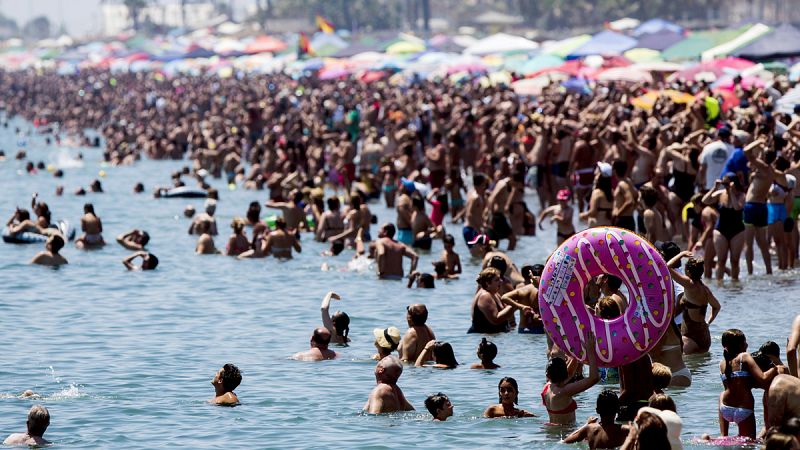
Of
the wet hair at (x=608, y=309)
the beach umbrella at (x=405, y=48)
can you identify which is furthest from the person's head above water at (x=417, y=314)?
the beach umbrella at (x=405, y=48)

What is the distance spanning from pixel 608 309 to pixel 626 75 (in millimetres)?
27885

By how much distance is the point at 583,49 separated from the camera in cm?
4622

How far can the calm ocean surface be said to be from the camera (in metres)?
12.6

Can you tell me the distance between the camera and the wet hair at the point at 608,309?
11.9 m

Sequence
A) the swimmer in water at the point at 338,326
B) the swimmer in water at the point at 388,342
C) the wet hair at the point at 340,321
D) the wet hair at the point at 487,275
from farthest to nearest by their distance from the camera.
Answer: the wet hair at the point at 340,321 < the swimmer in water at the point at 338,326 < the wet hair at the point at 487,275 < the swimmer in water at the point at 388,342

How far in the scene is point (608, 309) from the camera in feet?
39.1

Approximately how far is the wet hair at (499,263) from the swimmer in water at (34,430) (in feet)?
18.5

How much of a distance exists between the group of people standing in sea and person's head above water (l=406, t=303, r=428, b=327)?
21 millimetres

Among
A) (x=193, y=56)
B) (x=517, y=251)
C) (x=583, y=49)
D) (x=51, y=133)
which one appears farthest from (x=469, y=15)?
(x=517, y=251)

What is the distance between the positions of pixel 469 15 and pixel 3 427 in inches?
5678

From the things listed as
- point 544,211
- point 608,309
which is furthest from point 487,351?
point 544,211

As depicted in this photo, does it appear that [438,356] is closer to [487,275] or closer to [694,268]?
[487,275]

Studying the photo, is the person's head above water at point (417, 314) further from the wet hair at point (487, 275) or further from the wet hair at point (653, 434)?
the wet hair at point (653, 434)

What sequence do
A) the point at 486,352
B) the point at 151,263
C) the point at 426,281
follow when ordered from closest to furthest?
the point at 486,352 → the point at 426,281 → the point at 151,263
